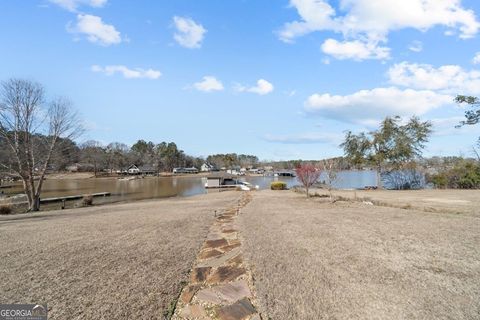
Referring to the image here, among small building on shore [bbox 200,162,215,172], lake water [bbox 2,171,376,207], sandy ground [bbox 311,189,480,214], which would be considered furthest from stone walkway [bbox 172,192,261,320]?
small building on shore [bbox 200,162,215,172]

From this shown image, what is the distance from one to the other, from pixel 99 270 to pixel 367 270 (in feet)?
12.9

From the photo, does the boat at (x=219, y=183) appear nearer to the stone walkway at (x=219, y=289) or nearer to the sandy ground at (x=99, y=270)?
the sandy ground at (x=99, y=270)

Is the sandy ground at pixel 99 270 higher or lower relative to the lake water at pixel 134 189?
higher

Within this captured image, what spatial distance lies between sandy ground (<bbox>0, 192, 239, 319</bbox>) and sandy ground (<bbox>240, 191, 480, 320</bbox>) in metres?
1.25

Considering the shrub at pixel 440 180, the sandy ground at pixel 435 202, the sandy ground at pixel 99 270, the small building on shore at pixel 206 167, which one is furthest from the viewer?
the small building on shore at pixel 206 167

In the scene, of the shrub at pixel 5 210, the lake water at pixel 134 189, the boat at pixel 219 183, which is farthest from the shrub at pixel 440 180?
the shrub at pixel 5 210

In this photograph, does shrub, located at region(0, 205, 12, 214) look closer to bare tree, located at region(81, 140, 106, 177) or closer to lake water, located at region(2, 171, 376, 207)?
lake water, located at region(2, 171, 376, 207)

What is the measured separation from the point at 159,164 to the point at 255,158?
82.4 m

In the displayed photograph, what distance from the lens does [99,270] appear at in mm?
4137

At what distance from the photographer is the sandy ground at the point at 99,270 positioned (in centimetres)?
310

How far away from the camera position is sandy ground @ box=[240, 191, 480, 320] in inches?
Result: 117

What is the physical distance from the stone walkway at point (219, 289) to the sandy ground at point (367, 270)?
0.64ft

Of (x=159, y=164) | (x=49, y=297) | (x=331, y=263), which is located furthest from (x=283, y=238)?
(x=159, y=164)

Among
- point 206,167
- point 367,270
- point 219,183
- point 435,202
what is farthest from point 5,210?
point 206,167
